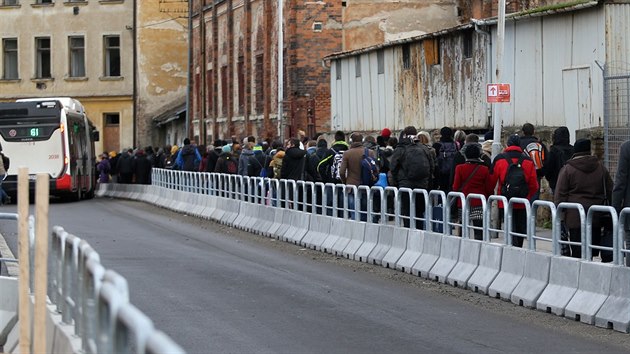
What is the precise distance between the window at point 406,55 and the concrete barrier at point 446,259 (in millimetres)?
19597

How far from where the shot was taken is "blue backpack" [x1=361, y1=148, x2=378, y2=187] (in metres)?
24.2

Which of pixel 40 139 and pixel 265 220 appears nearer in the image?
pixel 265 220

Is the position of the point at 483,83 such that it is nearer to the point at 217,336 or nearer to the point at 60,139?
the point at 60,139

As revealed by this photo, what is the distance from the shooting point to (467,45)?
110 ft

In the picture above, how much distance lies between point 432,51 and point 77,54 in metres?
42.4

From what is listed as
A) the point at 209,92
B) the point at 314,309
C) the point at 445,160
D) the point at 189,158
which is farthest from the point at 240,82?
the point at 314,309

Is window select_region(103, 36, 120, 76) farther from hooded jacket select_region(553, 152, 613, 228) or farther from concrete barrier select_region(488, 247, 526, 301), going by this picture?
hooded jacket select_region(553, 152, 613, 228)

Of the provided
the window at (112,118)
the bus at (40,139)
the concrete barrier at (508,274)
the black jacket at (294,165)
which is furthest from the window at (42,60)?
the concrete barrier at (508,274)

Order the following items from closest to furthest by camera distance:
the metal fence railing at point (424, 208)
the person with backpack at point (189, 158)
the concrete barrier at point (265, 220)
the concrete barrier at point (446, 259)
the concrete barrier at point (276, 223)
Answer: the metal fence railing at point (424, 208) → the concrete barrier at point (446, 259) → the concrete barrier at point (276, 223) → the concrete barrier at point (265, 220) → the person with backpack at point (189, 158)

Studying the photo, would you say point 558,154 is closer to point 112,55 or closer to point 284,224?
point 284,224

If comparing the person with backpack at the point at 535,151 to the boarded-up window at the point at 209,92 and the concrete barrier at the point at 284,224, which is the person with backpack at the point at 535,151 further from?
the boarded-up window at the point at 209,92

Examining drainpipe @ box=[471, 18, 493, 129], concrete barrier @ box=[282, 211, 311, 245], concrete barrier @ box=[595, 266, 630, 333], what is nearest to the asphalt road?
concrete barrier @ box=[595, 266, 630, 333]

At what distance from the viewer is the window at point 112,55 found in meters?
74.9

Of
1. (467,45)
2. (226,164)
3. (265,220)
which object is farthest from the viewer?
(226,164)
